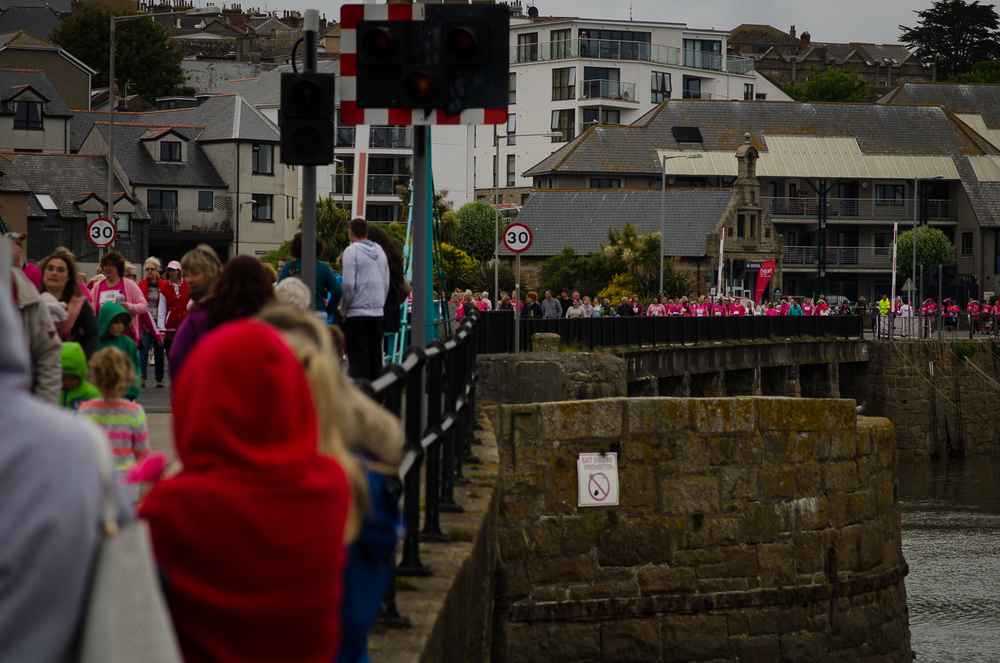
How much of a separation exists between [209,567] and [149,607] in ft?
0.80

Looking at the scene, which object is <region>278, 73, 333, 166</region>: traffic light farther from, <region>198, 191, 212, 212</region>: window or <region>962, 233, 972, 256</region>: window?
<region>962, 233, 972, 256</region>: window

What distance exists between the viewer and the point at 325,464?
228 centimetres

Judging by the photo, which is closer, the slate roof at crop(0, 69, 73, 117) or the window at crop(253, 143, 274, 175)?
the slate roof at crop(0, 69, 73, 117)

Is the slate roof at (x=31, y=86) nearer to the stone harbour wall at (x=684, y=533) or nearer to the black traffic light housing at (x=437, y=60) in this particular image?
the stone harbour wall at (x=684, y=533)

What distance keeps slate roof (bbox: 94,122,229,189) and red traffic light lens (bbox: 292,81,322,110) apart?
59.9m

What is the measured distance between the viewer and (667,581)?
1069cm

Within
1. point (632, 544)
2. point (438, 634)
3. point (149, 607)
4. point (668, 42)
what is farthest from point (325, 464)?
point (668, 42)

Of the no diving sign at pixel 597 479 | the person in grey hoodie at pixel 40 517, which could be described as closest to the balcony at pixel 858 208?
the no diving sign at pixel 597 479

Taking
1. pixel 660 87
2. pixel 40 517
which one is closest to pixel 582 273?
pixel 660 87

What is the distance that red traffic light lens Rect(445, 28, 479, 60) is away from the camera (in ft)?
23.2

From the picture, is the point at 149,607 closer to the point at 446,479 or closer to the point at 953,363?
the point at 446,479

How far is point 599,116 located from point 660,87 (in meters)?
6.70

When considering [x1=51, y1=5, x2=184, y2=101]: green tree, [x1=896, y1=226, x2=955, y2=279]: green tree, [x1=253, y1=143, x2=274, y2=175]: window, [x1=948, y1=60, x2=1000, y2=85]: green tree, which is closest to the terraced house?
[x1=896, y1=226, x2=955, y2=279]: green tree

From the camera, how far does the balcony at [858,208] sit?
7694cm
